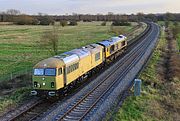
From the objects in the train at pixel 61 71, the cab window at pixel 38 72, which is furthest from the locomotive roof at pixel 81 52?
the cab window at pixel 38 72

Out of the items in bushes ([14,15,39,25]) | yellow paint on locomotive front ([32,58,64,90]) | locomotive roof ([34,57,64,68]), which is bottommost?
bushes ([14,15,39,25])

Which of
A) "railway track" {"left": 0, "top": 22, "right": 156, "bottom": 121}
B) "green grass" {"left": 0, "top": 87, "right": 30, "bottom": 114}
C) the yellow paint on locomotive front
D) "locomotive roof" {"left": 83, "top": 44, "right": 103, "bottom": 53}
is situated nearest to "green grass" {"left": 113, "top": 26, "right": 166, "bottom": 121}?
"railway track" {"left": 0, "top": 22, "right": 156, "bottom": 121}

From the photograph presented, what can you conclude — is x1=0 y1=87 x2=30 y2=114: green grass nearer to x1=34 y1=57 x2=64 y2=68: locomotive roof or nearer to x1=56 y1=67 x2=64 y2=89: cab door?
x1=34 y1=57 x2=64 y2=68: locomotive roof

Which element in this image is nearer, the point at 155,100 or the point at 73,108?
the point at 73,108

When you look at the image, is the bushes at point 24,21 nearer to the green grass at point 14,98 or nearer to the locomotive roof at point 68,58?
the locomotive roof at point 68,58

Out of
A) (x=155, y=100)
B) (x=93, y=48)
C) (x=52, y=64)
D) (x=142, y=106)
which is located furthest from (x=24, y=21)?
(x=142, y=106)

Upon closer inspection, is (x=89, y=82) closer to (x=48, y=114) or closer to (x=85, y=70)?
(x=85, y=70)

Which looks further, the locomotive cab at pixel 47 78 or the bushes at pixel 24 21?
the bushes at pixel 24 21

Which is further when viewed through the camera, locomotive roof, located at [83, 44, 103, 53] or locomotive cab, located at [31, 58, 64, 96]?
locomotive roof, located at [83, 44, 103, 53]

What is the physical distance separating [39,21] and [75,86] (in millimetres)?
120335

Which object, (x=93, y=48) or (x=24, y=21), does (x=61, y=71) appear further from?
(x=24, y=21)

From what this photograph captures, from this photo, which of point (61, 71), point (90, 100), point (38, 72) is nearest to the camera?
point (38, 72)

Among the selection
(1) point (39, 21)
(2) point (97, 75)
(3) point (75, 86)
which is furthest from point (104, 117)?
(1) point (39, 21)

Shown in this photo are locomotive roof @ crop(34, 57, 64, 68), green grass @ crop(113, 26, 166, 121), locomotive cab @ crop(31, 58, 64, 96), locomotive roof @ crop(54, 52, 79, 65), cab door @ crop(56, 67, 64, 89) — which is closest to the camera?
green grass @ crop(113, 26, 166, 121)
